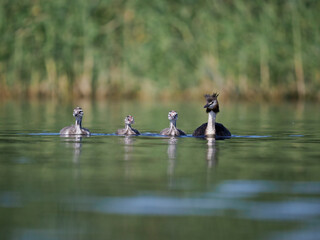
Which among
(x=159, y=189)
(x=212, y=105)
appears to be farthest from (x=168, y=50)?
(x=159, y=189)

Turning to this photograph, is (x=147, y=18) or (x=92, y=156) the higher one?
(x=147, y=18)

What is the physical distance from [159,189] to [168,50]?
3554 cm

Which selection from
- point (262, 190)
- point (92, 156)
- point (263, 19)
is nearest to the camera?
point (262, 190)

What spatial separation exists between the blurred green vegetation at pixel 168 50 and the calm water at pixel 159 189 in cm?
2665

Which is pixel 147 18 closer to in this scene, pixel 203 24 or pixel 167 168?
pixel 203 24

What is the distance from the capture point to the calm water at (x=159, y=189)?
7.26 meters

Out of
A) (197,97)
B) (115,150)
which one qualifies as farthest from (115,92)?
(115,150)

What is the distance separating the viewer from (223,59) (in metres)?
43.9

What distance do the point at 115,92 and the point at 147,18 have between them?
18.5ft

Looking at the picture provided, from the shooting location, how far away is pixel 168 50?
4466 cm

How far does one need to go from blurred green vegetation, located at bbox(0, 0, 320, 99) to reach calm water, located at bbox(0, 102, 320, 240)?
26.7 meters

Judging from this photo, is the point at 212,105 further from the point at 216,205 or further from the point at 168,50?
the point at 168,50

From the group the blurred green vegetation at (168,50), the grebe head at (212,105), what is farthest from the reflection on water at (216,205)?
Answer: the blurred green vegetation at (168,50)

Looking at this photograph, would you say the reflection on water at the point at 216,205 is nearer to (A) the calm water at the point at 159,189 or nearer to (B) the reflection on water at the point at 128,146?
(A) the calm water at the point at 159,189
